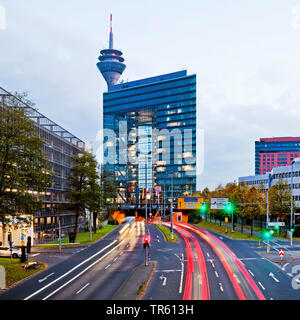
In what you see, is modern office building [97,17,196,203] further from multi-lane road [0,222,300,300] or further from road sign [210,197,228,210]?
multi-lane road [0,222,300,300]

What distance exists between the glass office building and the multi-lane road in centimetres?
11977

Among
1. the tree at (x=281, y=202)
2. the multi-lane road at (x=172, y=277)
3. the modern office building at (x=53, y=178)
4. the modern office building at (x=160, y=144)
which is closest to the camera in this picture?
the multi-lane road at (x=172, y=277)

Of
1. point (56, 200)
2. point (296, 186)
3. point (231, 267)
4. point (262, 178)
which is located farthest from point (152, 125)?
point (231, 267)

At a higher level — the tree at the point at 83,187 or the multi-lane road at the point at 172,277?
the tree at the point at 83,187

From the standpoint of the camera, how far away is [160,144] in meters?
181

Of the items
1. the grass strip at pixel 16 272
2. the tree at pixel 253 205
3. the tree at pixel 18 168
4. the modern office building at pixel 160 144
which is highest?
the modern office building at pixel 160 144

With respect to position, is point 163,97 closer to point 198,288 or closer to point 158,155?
point 158,155

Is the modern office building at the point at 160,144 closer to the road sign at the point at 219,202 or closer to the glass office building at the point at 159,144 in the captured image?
the glass office building at the point at 159,144

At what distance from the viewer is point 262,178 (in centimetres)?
13138

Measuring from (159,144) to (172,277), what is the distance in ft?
499

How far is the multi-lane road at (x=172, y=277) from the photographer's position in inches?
947

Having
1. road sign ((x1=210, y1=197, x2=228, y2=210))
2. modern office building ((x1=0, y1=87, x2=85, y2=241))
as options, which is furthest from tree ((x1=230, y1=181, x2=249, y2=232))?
modern office building ((x1=0, y1=87, x2=85, y2=241))

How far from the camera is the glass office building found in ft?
574

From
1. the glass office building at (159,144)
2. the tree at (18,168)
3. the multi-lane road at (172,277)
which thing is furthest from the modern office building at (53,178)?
the glass office building at (159,144)
